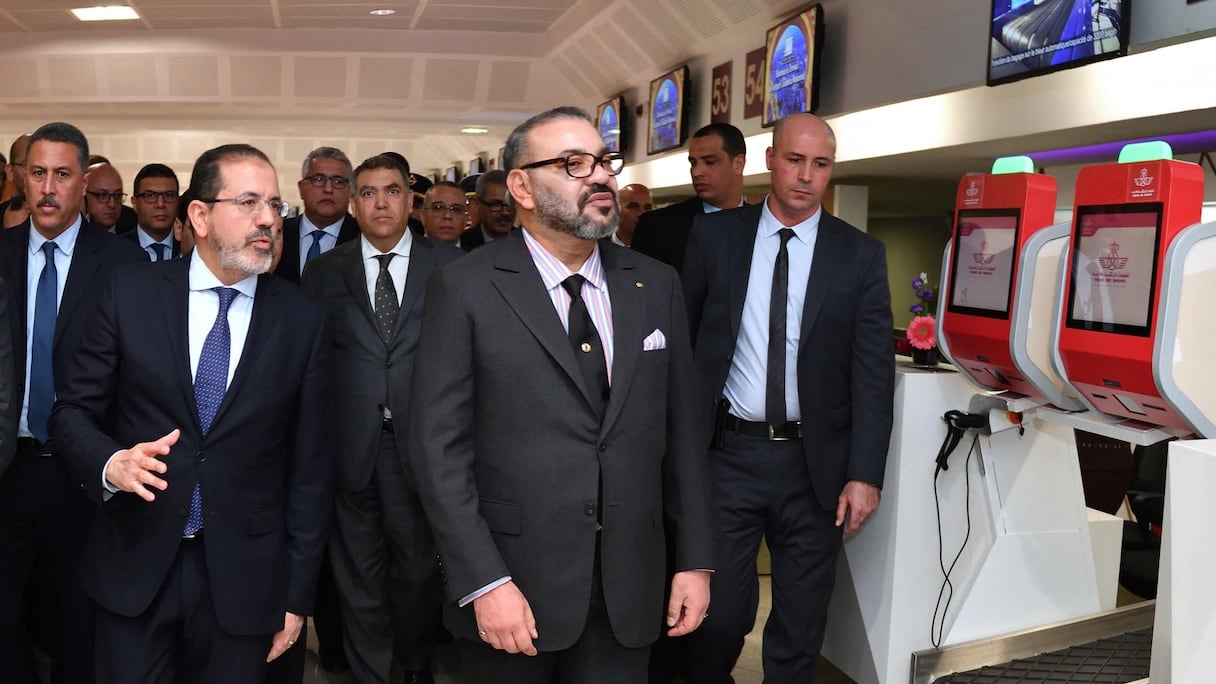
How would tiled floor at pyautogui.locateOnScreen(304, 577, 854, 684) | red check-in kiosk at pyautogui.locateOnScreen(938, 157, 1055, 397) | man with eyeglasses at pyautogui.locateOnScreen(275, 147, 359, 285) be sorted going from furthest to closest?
man with eyeglasses at pyautogui.locateOnScreen(275, 147, 359, 285), tiled floor at pyautogui.locateOnScreen(304, 577, 854, 684), red check-in kiosk at pyautogui.locateOnScreen(938, 157, 1055, 397)

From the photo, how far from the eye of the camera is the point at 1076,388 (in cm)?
263

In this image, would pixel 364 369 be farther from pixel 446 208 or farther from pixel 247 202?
pixel 446 208

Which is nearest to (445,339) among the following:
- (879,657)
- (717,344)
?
(717,344)

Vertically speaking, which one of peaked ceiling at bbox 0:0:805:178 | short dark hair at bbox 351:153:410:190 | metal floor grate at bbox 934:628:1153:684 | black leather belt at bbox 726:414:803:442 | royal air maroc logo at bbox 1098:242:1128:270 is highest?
peaked ceiling at bbox 0:0:805:178

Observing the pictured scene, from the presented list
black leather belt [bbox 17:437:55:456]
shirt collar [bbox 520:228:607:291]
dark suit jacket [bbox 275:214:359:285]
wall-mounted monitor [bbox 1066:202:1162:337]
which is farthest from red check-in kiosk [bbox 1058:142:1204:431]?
dark suit jacket [bbox 275:214:359:285]

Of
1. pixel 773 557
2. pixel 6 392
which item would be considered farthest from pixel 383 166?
pixel 773 557

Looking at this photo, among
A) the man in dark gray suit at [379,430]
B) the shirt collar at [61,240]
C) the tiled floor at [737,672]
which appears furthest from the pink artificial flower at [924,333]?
the shirt collar at [61,240]

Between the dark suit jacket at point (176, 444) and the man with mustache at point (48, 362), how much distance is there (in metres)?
0.80

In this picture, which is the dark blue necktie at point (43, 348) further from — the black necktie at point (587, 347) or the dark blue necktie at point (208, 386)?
the black necktie at point (587, 347)

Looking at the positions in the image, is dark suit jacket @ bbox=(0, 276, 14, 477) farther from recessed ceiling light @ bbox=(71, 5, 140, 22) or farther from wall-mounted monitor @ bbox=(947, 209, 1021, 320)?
recessed ceiling light @ bbox=(71, 5, 140, 22)

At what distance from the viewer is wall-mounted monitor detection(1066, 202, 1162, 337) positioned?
2361 mm

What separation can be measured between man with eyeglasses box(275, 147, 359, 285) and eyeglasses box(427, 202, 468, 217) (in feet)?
1.31

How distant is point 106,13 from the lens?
11078 millimetres

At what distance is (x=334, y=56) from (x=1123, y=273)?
36.2 feet
